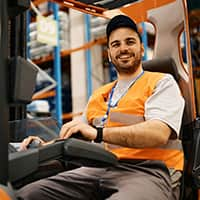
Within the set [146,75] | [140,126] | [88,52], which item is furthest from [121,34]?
[88,52]

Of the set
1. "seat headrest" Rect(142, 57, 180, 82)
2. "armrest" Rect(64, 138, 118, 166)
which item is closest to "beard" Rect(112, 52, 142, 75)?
"seat headrest" Rect(142, 57, 180, 82)

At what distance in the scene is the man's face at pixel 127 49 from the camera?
1846 millimetres

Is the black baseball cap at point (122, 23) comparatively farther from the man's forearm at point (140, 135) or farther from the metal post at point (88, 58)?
the metal post at point (88, 58)

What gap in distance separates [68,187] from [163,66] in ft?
2.49

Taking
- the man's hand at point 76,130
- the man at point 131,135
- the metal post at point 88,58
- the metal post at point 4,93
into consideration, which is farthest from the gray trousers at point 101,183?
the metal post at point 88,58

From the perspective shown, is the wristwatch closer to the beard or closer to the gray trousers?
the gray trousers

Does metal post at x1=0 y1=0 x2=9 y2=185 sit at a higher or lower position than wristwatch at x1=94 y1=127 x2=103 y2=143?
higher

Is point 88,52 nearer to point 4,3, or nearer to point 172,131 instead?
point 172,131

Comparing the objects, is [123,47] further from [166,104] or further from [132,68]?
[166,104]

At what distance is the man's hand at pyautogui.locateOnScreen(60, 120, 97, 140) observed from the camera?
1.29 meters

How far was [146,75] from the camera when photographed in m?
1.80

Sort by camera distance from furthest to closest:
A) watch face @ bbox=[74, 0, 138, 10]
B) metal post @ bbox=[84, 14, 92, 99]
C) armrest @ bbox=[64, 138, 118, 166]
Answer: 1. metal post @ bbox=[84, 14, 92, 99]
2. watch face @ bbox=[74, 0, 138, 10]
3. armrest @ bbox=[64, 138, 118, 166]

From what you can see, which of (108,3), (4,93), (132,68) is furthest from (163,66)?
(4,93)

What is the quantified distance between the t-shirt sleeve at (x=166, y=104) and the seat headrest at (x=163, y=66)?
0.16 m
